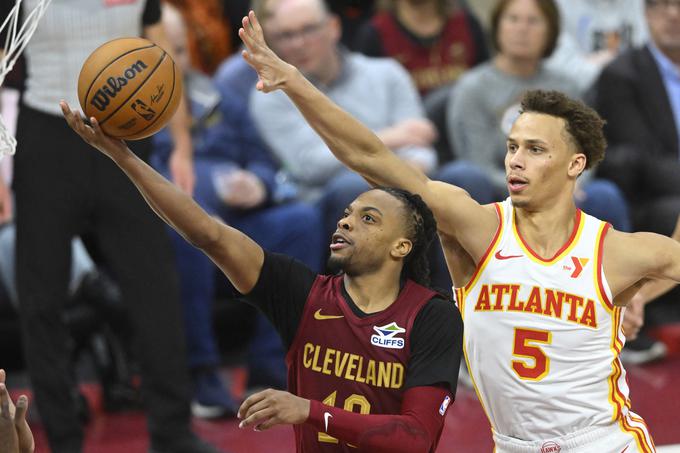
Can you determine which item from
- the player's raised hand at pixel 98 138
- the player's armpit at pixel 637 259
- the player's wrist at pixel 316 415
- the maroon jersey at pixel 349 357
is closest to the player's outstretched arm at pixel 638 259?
the player's armpit at pixel 637 259

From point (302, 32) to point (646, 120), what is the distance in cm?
205

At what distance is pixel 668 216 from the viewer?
6.99 metres

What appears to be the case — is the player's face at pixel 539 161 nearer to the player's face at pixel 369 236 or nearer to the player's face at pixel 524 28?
the player's face at pixel 369 236

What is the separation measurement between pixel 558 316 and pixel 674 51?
12.2 feet

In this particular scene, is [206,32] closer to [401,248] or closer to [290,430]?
[290,430]

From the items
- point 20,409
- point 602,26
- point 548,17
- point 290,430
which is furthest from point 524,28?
point 20,409

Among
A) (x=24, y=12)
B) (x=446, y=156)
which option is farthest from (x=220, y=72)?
(x=24, y=12)

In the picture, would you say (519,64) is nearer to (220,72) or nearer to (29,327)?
(220,72)

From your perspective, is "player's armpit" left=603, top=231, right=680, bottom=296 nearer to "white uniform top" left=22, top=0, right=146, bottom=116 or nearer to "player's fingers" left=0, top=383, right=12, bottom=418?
"player's fingers" left=0, top=383, right=12, bottom=418

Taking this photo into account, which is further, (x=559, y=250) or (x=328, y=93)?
(x=328, y=93)

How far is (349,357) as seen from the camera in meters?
3.91

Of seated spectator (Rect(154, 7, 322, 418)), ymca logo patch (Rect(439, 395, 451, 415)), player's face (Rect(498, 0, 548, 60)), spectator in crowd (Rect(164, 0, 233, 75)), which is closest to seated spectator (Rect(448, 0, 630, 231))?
player's face (Rect(498, 0, 548, 60))

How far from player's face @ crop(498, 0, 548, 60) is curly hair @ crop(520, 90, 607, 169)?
289 cm

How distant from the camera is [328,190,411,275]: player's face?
3.94 metres
